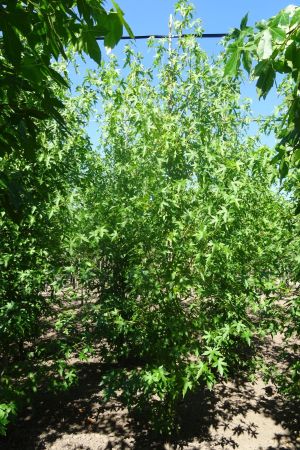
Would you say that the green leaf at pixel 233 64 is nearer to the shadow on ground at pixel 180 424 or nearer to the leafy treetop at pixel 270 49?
the leafy treetop at pixel 270 49

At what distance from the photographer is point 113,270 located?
5461mm

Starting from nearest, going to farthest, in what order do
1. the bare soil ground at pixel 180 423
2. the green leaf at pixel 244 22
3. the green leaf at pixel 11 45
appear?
the green leaf at pixel 11 45
the green leaf at pixel 244 22
the bare soil ground at pixel 180 423

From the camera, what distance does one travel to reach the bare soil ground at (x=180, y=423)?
232 inches

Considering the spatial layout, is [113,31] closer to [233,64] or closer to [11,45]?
[11,45]

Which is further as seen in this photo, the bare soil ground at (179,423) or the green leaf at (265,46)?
the bare soil ground at (179,423)

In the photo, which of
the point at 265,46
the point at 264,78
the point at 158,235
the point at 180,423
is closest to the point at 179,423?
the point at 180,423

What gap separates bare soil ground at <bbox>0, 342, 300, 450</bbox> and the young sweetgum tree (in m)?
1.06

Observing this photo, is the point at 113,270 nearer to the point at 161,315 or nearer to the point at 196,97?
the point at 161,315

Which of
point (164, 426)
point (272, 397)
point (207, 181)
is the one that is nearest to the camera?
point (207, 181)

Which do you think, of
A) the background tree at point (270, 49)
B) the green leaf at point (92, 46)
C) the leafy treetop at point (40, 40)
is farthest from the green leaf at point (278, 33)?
the green leaf at point (92, 46)

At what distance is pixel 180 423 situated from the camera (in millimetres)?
6320

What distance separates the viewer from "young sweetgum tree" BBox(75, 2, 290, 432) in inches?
171

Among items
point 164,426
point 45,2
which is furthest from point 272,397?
point 45,2

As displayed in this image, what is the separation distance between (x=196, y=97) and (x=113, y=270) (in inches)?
111
